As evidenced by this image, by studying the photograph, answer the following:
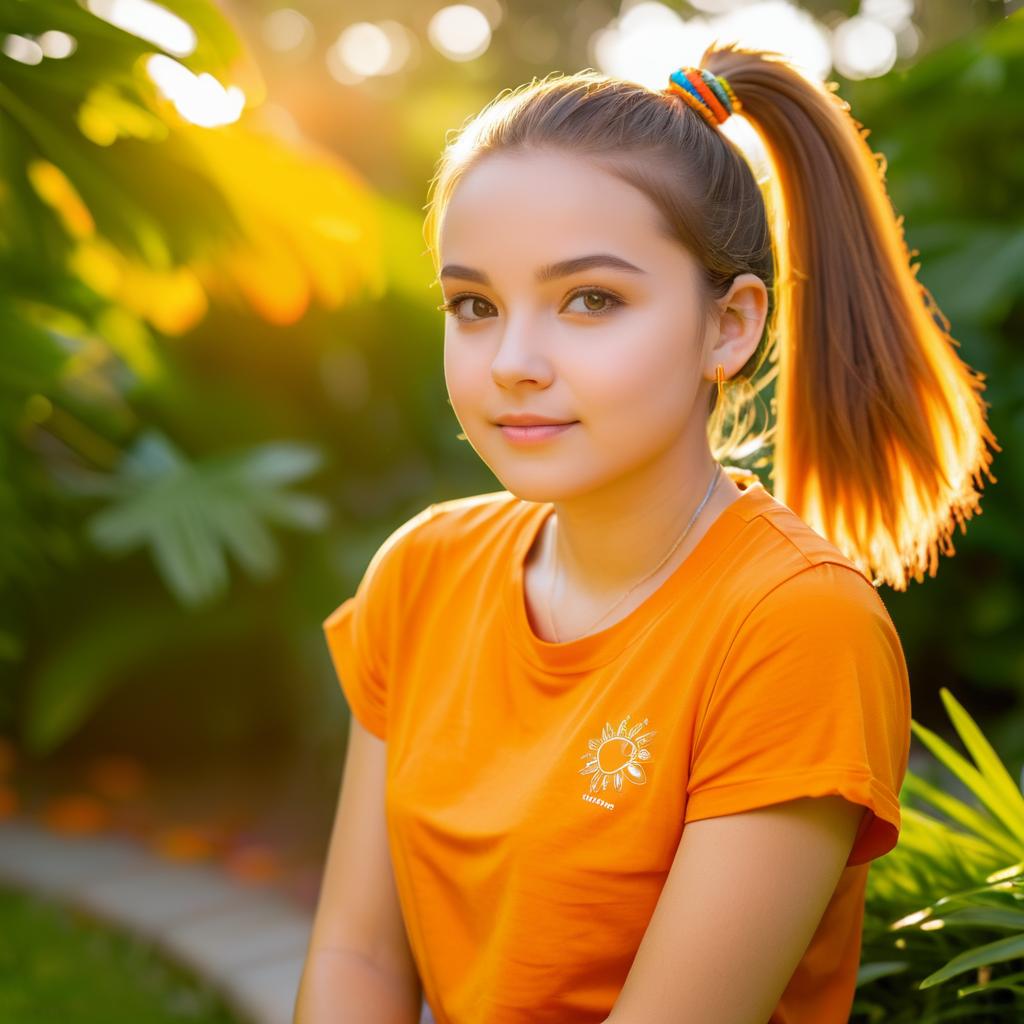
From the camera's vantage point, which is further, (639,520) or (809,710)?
(639,520)

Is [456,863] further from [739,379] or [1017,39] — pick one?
[1017,39]

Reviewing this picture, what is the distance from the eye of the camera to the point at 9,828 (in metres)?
3.73

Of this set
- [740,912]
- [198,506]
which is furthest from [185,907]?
[740,912]

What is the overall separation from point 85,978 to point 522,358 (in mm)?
2295

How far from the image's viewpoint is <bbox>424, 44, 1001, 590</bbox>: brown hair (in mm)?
1504

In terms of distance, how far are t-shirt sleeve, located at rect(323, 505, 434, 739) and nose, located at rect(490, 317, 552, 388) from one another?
1.49 ft

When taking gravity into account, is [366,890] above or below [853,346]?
below

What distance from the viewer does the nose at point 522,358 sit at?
1.34 m

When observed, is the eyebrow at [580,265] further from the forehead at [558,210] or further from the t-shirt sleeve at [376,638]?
the t-shirt sleeve at [376,638]

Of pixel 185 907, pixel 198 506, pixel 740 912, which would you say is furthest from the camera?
pixel 198 506

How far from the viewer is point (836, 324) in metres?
1.52

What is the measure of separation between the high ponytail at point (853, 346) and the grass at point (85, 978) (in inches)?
76.7

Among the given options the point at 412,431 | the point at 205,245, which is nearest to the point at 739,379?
the point at 205,245

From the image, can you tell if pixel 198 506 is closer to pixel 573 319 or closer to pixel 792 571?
pixel 573 319
